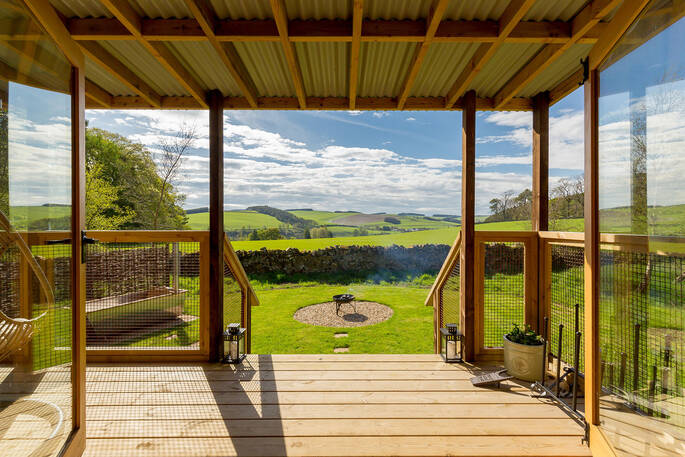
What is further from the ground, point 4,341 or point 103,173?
point 103,173

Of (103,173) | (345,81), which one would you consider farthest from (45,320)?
(103,173)

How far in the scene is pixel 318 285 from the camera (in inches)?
352

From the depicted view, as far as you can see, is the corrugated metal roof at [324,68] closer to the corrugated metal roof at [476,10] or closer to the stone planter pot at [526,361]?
the corrugated metal roof at [476,10]

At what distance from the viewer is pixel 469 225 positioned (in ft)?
8.77

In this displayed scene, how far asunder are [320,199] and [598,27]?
16863mm

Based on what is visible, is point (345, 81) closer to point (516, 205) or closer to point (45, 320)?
point (45, 320)

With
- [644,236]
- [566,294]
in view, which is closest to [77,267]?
[644,236]

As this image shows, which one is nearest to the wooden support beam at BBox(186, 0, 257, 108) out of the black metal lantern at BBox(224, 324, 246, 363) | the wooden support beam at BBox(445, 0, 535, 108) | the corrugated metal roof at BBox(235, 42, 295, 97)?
the corrugated metal roof at BBox(235, 42, 295, 97)

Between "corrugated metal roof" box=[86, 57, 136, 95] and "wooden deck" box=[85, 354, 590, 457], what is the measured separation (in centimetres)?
251

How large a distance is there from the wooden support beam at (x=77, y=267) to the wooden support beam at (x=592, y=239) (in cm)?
276

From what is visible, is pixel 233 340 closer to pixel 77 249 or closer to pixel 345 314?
pixel 77 249

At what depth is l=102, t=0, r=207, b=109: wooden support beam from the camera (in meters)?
1.63

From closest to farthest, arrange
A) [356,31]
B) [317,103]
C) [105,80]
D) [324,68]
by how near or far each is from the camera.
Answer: [356,31] → [324,68] → [105,80] → [317,103]

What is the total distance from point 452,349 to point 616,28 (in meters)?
2.50
